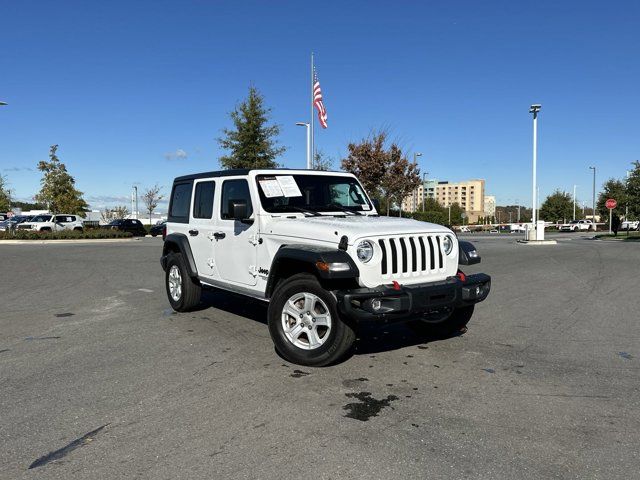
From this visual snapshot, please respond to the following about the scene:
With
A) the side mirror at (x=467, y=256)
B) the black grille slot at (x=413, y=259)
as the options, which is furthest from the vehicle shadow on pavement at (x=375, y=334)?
the side mirror at (x=467, y=256)

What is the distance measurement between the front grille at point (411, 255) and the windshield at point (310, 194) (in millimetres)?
1462

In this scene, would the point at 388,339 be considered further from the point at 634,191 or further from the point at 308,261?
the point at 634,191

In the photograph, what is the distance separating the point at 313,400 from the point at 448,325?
7.96ft

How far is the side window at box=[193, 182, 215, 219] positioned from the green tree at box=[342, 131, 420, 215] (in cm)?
2381

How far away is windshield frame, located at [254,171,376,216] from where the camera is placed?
19.1ft

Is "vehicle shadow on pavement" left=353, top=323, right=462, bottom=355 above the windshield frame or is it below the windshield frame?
below

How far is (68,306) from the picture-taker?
27.3 ft

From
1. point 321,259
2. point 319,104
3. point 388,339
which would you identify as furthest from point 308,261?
point 319,104

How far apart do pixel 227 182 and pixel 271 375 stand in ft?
9.03

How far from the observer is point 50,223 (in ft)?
123

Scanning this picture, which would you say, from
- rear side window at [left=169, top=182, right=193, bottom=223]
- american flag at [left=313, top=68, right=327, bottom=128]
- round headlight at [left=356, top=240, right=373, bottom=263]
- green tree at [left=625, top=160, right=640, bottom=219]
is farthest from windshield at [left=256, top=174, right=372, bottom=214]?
green tree at [left=625, top=160, right=640, bottom=219]

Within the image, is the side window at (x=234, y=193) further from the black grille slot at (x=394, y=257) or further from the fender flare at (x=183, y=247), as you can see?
the black grille slot at (x=394, y=257)

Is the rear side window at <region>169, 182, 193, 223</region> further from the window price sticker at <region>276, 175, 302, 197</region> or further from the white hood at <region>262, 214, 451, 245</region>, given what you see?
the white hood at <region>262, 214, 451, 245</region>

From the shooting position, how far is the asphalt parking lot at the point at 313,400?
3043 millimetres
